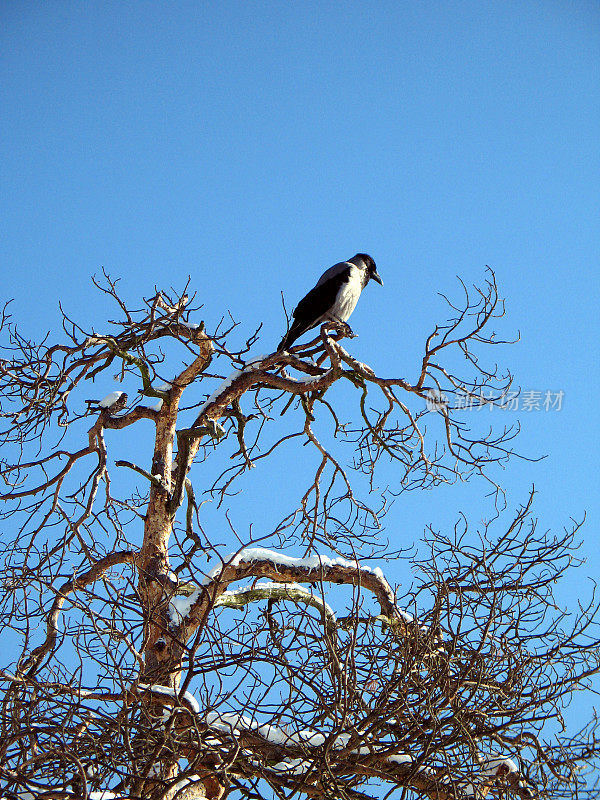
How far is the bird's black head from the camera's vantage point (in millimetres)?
9242

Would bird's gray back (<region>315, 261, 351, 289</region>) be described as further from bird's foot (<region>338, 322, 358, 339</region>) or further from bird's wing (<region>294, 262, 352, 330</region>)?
bird's foot (<region>338, 322, 358, 339</region>)

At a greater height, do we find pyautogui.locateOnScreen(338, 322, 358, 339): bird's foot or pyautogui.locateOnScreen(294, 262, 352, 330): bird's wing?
pyautogui.locateOnScreen(294, 262, 352, 330): bird's wing

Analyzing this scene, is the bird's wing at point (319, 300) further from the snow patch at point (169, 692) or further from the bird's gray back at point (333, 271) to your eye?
the snow patch at point (169, 692)

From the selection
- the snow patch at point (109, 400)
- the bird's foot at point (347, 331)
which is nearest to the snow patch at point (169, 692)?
the snow patch at point (109, 400)

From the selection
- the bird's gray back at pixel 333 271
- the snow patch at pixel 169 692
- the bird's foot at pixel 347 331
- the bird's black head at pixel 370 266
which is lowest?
the snow patch at pixel 169 692

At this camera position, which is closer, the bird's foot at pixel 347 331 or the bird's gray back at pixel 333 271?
the bird's foot at pixel 347 331

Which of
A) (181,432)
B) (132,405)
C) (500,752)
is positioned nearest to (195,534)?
(181,432)

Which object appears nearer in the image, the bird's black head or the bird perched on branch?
the bird perched on branch

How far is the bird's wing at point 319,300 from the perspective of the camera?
805 cm

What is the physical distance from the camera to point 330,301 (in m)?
8.09

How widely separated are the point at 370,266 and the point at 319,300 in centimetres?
147

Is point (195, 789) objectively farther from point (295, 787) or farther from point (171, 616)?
point (295, 787)

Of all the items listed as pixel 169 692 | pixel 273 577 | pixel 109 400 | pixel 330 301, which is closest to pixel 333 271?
pixel 330 301

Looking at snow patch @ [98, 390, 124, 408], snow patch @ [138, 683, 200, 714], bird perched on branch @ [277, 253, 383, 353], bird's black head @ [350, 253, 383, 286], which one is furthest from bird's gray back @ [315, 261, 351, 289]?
snow patch @ [138, 683, 200, 714]
